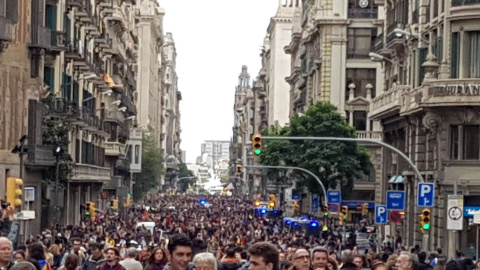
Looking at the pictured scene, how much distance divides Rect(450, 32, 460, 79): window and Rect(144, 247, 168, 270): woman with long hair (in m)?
27.9

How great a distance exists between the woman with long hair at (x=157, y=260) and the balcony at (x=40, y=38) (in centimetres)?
3284

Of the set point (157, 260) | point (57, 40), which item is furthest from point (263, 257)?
point (57, 40)

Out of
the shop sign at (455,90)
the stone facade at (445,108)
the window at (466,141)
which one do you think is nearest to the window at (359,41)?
the stone facade at (445,108)

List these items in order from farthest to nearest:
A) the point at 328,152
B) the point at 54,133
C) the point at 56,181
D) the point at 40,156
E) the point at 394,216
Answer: the point at 328,152 → the point at 54,133 → the point at 40,156 → the point at 56,181 → the point at 394,216

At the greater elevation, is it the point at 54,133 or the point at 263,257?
the point at 54,133

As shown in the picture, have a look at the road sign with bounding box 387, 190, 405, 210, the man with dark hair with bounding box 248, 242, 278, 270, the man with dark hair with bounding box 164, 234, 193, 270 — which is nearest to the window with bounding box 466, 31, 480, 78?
the road sign with bounding box 387, 190, 405, 210

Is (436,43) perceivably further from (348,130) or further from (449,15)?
(348,130)

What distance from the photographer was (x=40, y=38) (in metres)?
52.0

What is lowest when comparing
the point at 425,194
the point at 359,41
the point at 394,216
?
the point at 394,216

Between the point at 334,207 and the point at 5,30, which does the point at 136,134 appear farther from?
the point at 5,30

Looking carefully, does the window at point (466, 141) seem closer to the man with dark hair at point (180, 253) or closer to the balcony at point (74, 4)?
the balcony at point (74, 4)

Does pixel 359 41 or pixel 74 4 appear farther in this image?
pixel 359 41

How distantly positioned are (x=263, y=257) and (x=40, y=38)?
41.3m

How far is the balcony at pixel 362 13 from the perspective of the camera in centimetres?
8831
